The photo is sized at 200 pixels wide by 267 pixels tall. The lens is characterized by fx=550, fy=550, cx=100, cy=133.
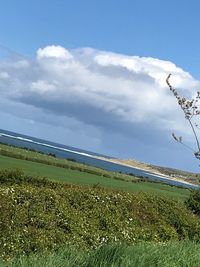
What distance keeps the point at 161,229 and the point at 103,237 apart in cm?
274

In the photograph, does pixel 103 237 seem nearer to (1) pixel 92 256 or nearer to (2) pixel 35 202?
(2) pixel 35 202

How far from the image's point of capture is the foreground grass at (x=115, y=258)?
603 centimetres

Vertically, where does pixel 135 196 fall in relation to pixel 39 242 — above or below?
above

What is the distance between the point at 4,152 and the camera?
157 ft

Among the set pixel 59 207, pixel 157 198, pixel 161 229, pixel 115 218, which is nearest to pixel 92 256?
pixel 59 207

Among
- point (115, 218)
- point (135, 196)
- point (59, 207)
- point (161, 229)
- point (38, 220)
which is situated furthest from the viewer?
point (135, 196)

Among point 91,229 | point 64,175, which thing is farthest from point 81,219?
point 64,175

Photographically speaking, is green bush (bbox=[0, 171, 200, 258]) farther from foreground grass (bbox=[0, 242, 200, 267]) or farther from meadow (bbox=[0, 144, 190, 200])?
meadow (bbox=[0, 144, 190, 200])

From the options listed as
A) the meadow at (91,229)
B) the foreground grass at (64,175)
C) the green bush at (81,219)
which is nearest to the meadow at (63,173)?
the foreground grass at (64,175)

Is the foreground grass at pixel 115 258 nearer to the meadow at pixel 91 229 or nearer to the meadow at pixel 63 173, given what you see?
the meadow at pixel 91 229

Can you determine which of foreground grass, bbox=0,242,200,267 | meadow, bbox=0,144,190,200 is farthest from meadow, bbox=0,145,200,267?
meadow, bbox=0,144,190,200

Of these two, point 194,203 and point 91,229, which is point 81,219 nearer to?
point 91,229

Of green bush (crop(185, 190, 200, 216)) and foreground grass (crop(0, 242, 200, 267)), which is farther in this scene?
green bush (crop(185, 190, 200, 216))

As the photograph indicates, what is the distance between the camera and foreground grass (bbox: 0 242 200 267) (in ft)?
19.8
